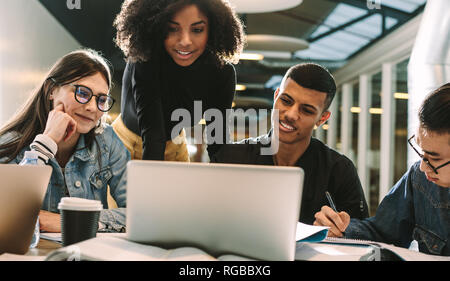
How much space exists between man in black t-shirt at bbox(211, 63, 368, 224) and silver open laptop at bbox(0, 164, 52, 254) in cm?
131

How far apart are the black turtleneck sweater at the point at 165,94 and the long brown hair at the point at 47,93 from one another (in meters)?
0.29

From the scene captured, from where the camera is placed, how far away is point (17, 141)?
181cm

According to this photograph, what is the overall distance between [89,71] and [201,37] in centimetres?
67

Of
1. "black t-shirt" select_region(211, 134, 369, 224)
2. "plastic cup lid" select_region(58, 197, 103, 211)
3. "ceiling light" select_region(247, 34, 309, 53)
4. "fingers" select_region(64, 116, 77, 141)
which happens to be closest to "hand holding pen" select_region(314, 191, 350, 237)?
"black t-shirt" select_region(211, 134, 369, 224)

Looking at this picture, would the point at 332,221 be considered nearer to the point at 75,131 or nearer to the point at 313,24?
the point at 75,131

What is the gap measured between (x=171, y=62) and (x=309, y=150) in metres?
0.92

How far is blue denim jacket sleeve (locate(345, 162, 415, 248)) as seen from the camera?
1.66m

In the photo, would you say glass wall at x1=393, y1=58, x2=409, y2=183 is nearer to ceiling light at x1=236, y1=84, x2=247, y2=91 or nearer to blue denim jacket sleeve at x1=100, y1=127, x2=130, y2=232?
ceiling light at x1=236, y1=84, x2=247, y2=91

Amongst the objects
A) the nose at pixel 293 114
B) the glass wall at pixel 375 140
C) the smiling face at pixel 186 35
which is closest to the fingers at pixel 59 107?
the smiling face at pixel 186 35

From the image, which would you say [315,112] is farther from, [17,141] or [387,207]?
[17,141]

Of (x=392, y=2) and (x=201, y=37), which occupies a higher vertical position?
(x=392, y=2)

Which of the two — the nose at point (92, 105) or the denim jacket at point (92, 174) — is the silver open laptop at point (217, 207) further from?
the nose at point (92, 105)

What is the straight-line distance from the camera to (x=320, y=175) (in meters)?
2.13
